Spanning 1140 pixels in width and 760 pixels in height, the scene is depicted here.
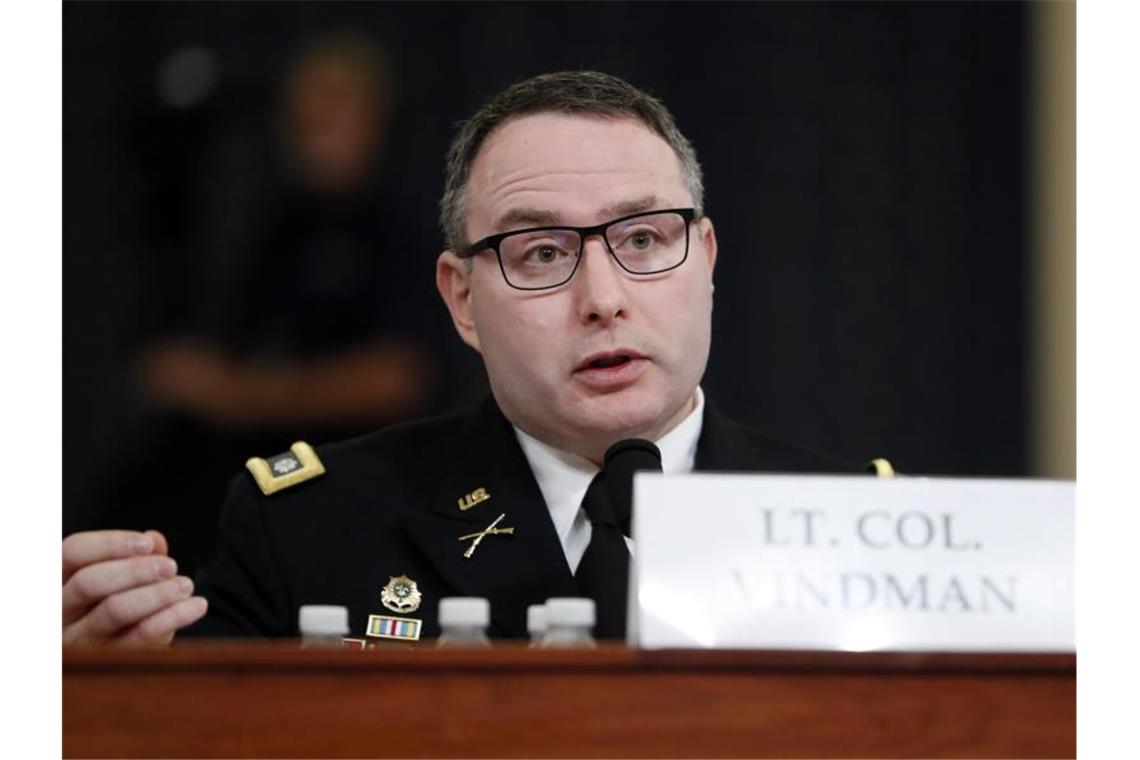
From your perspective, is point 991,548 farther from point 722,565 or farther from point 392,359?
point 392,359

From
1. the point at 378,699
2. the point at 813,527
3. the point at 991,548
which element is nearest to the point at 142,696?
the point at 378,699

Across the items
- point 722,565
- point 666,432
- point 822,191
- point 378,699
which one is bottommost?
point 378,699

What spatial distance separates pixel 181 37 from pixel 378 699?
2458 mm

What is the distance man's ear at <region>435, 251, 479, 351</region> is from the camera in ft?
9.16

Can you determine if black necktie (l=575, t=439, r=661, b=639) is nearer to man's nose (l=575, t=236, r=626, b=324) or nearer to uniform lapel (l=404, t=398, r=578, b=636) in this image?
uniform lapel (l=404, t=398, r=578, b=636)

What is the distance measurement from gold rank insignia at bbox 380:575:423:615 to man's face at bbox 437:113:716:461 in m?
0.30

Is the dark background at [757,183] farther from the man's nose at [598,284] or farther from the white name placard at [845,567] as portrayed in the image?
the white name placard at [845,567]

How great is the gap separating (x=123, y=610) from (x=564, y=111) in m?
1.01

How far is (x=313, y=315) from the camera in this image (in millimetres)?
3877

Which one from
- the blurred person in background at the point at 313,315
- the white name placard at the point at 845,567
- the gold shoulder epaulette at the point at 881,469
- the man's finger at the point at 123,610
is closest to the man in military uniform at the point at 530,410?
the gold shoulder epaulette at the point at 881,469

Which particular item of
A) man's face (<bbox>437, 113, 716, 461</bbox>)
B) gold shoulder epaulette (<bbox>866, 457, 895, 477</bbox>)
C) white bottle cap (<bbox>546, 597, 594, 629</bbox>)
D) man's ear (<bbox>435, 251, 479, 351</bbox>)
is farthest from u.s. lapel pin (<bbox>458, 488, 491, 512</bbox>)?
white bottle cap (<bbox>546, 597, 594, 629</bbox>)

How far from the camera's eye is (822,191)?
3865mm

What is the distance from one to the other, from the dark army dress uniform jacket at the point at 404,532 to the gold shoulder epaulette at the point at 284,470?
12mm

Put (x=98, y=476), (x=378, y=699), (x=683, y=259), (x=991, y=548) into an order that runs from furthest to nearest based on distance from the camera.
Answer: (x=98, y=476), (x=683, y=259), (x=991, y=548), (x=378, y=699)
